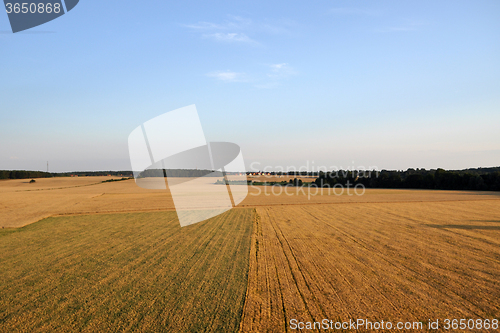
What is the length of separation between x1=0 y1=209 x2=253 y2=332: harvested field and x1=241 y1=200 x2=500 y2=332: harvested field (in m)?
→ 1.07

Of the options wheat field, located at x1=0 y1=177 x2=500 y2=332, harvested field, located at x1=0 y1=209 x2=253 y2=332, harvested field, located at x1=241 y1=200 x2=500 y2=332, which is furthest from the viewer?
harvested field, located at x1=241 y1=200 x2=500 y2=332

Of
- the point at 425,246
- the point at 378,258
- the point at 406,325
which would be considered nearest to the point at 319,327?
the point at 406,325

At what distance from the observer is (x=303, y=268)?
11.2 metres

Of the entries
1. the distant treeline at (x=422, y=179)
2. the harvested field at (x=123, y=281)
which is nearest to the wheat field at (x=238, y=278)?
the harvested field at (x=123, y=281)

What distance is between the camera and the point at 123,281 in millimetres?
9844

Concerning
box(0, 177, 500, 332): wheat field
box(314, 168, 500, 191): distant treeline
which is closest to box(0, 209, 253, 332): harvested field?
box(0, 177, 500, 332): wheat field

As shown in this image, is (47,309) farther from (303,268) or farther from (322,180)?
(322,180)

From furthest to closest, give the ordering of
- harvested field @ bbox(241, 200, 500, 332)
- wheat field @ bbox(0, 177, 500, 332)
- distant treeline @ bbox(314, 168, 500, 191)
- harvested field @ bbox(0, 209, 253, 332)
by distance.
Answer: distant treeline @ bbox(314, 168, 500, 191), harvested field @ bbox(241, 200, 500, 332), wheat field @ bbox(0, 177, 500, 332), harvested field @ bbox(0, 209, 253, 332)

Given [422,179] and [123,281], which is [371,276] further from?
[422,179]

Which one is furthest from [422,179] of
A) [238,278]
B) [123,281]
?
[123,281]

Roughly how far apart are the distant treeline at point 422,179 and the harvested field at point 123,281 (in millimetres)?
78501

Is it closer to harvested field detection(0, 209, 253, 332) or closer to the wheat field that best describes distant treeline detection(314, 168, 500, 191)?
the wheat field

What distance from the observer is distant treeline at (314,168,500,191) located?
69.2 m

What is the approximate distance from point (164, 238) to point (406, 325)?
13681mm
